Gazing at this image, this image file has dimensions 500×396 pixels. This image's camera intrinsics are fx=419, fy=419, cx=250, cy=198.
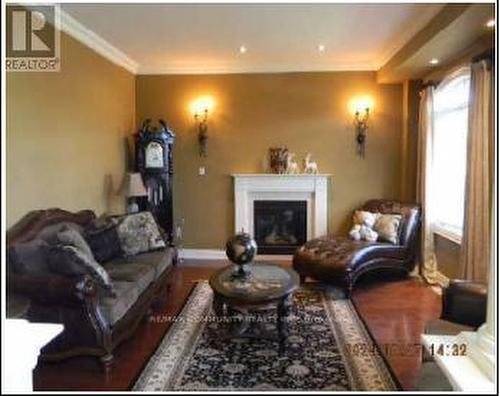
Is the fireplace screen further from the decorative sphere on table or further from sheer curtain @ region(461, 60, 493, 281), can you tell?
the decorative sphere on table

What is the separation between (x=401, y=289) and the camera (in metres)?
4.92

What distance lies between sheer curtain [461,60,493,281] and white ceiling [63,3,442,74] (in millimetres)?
842

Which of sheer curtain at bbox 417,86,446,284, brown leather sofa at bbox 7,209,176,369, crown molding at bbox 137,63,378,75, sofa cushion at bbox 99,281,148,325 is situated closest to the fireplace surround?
sheer curtain at bbox 417,86,446,284

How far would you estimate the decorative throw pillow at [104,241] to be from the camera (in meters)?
4.02

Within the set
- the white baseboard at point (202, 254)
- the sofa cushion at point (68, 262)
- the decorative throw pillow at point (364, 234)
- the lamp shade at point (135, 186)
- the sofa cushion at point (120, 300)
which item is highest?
the lamp shade at point (135, 186)

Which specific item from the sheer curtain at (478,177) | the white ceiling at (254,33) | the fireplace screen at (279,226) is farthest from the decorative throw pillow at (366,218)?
the white ceiling at (254,33)

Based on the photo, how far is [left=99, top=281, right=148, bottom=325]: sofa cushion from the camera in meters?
3.00

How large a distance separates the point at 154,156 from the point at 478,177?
13.4 feet

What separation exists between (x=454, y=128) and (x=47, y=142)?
441 centimetres

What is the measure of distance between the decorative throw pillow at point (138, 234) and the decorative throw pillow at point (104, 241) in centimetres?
8

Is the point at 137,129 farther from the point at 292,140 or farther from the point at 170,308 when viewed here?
the point at 170,308

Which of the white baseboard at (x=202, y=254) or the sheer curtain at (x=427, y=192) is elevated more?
the sheer curtain at (x=427, y=192)

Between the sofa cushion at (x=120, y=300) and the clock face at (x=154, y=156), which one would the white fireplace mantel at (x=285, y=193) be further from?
the sofa cushion at (x=120, y=300)

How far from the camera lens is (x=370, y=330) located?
12.0 feet
